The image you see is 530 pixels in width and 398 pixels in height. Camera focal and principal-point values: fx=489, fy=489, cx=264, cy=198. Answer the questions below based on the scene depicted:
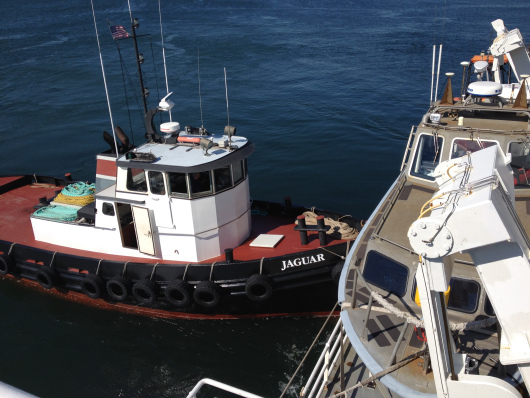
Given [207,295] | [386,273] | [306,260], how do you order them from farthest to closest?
[207,295] < [306,260] < [386,273]

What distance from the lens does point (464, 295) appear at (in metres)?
6.69

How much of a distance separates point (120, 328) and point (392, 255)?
7.24 m

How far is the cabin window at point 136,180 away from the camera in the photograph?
1103 cm

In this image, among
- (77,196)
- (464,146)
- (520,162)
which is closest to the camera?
(520,162)

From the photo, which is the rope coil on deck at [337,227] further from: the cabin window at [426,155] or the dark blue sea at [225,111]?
the cabin window at [426,155]

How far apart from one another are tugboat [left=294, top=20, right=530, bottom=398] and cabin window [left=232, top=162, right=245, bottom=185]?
132 inches

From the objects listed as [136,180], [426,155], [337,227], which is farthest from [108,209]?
[426,155]

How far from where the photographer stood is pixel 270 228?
12461 mm

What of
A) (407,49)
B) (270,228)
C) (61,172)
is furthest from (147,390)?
(407,49)

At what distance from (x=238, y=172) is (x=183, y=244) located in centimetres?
206

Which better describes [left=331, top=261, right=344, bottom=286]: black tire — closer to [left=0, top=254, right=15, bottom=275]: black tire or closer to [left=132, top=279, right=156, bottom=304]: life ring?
[left=132, top=279, right=156, bottom=304]: life ring

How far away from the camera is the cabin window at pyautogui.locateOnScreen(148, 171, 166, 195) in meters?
10.7

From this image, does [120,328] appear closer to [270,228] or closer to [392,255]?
[270,228]

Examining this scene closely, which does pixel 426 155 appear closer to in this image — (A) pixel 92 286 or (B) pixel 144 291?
(B) pixel 144 291
